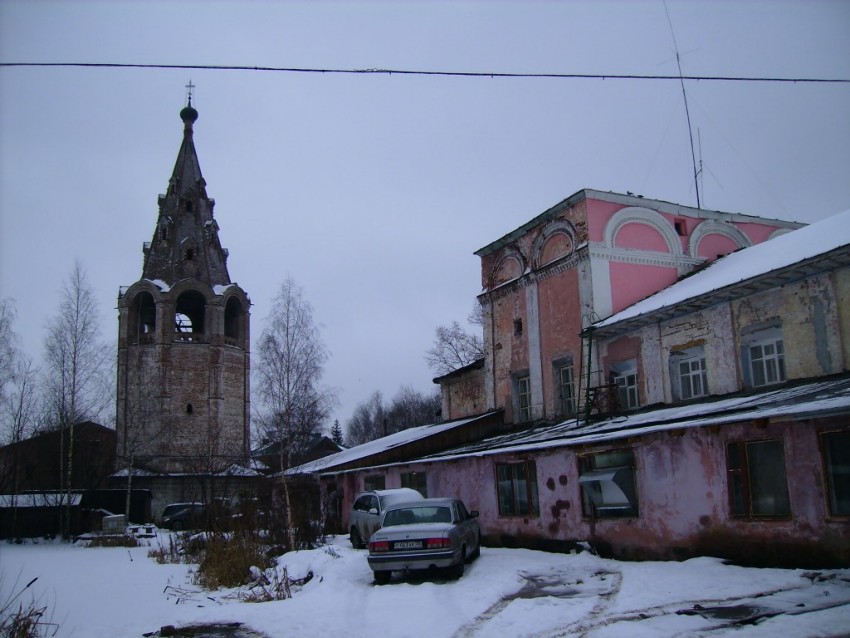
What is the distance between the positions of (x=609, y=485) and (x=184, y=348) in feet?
119

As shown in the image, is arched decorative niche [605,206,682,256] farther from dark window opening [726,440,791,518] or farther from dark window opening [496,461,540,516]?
dark window opening [726,440,791,518]

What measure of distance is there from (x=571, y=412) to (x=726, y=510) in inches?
421

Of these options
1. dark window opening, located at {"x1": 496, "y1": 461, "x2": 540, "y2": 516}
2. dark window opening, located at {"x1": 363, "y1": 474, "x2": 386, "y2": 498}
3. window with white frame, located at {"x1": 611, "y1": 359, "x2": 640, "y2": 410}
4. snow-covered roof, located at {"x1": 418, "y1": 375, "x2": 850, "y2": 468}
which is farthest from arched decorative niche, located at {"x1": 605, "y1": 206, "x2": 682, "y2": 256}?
dark window opening, located at {"x1": 363, "y1": 474, "x2": 386, "y2": 498}

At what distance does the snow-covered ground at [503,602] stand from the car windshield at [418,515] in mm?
1060

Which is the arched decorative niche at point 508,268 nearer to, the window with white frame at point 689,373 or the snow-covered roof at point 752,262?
the snow-covered roof at point 752,262

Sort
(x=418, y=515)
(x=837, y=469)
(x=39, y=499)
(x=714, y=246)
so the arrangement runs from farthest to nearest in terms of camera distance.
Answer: (x=39, y=499), (x=714, y=246), (x=418, y=515), (x=837, y=469)

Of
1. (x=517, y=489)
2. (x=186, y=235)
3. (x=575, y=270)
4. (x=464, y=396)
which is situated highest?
(x=186, y=235)

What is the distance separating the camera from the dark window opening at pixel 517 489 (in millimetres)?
18375

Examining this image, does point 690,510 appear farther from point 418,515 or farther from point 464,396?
point 464,396

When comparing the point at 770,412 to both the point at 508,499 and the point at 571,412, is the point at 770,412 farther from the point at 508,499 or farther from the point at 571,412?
the point at 571,412

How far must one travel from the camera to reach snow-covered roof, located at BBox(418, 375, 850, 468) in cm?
1194

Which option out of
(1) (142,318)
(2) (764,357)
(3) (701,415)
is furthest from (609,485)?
(1) (142,318)

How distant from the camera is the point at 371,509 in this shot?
64.8ft

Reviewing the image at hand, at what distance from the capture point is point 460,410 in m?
31.6
